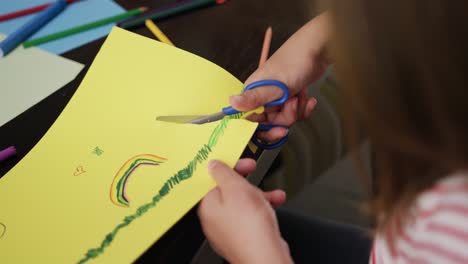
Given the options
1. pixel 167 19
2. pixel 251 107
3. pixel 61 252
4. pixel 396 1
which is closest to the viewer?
pixel 396 1

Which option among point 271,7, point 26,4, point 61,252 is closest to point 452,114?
point 61,252

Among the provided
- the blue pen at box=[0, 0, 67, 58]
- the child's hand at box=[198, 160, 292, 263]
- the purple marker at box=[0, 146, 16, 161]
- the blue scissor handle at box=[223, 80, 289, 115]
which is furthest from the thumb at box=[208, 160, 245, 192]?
the blue pen at box=[0, 0, 67, 58]

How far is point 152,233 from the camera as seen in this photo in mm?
448

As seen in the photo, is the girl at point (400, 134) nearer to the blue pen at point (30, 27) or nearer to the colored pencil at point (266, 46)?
the colored pencil at point (266, 46)

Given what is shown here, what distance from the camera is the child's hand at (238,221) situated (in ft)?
1.57

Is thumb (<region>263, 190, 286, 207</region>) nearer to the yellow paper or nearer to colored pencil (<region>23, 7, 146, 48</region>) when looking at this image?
the yellow paper

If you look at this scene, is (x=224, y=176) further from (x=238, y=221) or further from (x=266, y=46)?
(x=266, y=46)

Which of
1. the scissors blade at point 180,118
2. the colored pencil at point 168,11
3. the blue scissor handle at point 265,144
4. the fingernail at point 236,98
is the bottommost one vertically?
the scissors blade at point 180,118

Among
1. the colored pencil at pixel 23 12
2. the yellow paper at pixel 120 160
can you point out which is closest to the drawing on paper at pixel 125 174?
the yellow paper at pixel 120 160

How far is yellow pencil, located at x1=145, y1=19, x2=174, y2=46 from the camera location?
26.0 inches

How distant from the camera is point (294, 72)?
621mm

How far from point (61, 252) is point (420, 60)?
1.07 feet

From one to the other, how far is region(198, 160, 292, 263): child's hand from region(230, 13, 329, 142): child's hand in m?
0.10

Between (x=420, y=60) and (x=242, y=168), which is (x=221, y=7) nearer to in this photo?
(x=242, y=168)
